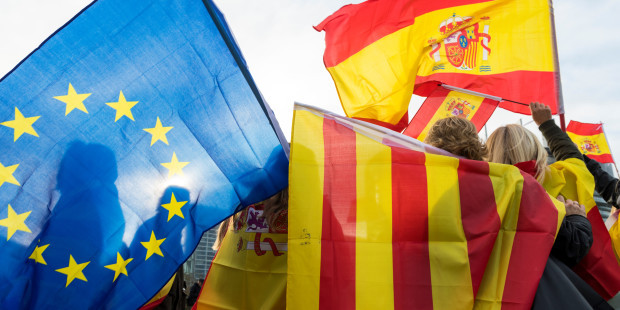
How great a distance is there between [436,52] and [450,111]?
2.16 ft

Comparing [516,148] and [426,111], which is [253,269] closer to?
[516,148]

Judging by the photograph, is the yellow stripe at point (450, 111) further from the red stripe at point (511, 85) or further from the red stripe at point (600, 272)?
the red stripe at point (600, 272)

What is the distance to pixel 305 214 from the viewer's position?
9.15 ft

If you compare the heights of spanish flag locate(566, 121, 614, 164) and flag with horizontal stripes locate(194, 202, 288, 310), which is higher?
spanish flag locate(566, 121, 614, 164)

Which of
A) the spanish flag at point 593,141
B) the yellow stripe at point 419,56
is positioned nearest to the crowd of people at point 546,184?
the yellow stripe at point 419,56

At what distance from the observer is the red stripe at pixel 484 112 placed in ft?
16.8

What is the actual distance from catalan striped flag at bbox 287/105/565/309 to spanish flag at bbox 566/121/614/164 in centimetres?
1099

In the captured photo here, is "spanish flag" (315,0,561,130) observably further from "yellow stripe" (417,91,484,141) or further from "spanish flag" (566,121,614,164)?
"spanish flag" (566,121,614,164)

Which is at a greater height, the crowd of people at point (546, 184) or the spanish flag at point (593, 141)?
the spanish flag at point (593, 141)

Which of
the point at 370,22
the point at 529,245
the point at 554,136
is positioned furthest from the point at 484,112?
the point at 529,245

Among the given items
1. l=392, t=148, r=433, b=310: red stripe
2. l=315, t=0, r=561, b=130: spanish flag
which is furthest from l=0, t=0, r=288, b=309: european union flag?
l=315, t=0, r=561, b=130: spanish flag

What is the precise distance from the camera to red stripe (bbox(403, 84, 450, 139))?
5367 millimetres

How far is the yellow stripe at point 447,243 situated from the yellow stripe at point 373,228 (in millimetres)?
214

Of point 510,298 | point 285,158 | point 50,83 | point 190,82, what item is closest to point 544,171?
point 510,298
